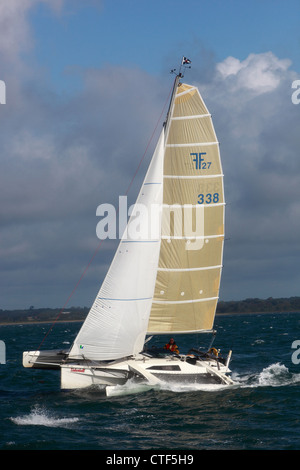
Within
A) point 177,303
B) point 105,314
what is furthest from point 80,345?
point 177,303

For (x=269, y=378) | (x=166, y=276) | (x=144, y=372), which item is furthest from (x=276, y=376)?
(x=144, y=372)

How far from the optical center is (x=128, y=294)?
23.6 metres

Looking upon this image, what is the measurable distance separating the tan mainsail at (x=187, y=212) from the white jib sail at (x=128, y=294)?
4.46 ft

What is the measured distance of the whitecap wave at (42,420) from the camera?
1834 cm

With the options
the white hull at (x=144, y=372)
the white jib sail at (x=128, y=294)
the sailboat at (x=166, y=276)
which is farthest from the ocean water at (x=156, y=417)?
the white jib sail at (x=128, y=294)

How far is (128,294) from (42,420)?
6703 mm

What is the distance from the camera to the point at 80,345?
23.3m

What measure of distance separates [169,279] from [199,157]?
5.88 m

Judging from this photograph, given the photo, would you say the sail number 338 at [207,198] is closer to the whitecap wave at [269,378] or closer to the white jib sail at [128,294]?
the white jib sail at [128,294]

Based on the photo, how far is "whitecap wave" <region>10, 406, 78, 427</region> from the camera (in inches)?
722

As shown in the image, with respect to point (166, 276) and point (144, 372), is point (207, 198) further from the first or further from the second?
point (144, 372)
